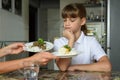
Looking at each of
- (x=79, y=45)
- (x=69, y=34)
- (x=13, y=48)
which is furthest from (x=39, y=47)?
(x=79, y=45)

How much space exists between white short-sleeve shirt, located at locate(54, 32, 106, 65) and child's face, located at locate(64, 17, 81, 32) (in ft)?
0.38

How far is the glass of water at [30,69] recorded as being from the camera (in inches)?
41.1

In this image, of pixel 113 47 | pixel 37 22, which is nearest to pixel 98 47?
pixel 113 47

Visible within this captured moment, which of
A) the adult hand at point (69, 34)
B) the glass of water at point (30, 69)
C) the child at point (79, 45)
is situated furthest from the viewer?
the adult hand at point (69, 34)

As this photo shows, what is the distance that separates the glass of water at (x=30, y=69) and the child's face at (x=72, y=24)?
→ 681 mm

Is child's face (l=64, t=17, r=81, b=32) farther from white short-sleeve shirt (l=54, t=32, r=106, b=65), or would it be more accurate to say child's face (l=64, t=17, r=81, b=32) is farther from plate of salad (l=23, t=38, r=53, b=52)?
plate of salad (l=23, t=38, r=53, b=52)

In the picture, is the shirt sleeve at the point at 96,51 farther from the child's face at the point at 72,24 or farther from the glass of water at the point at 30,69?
the glass of water at the point at 30,69

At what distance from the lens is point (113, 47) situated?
3.76 m

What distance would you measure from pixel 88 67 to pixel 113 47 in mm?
2320

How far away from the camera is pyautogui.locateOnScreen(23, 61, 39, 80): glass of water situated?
3.43 feet

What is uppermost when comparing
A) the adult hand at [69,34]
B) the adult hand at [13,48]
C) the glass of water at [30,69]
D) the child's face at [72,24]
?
the child's face at [72,24]

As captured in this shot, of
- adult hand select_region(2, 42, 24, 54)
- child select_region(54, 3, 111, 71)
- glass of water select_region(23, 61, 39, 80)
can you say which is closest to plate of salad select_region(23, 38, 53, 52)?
adult hand select_region(2, 42, 24, 54)

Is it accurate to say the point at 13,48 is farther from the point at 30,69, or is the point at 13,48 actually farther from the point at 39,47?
the point at 30,69

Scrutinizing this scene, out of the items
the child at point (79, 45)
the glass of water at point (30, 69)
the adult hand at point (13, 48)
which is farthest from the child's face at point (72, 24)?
the glass of water at point (30, 69)
